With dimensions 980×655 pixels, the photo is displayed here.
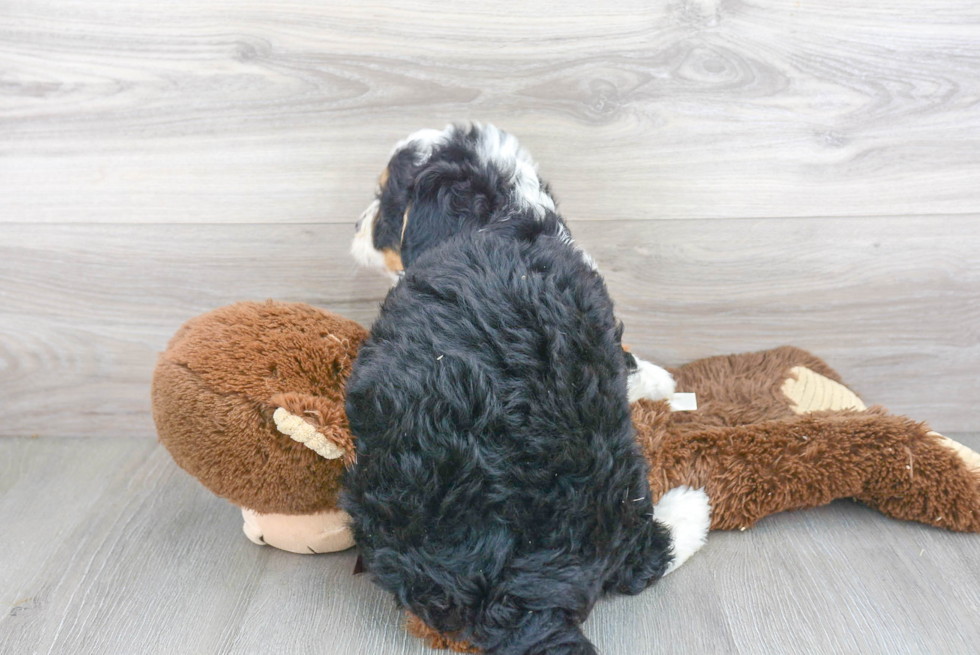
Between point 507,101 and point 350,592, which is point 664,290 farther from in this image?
point 350,592

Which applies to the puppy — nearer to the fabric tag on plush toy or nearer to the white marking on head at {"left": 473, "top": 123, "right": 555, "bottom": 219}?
the white marking on head at {"left": 473, "top": 123, "right": 555, "bottom": 219}

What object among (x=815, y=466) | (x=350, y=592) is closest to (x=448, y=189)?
(x=350, y=592)

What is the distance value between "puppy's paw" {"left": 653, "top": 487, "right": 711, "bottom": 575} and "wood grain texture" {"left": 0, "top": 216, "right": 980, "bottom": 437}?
0.39m

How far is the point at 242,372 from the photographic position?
0.82m

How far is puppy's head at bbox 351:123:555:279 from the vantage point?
3.06ft

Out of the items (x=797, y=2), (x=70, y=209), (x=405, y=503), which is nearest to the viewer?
(x=405, y=503)

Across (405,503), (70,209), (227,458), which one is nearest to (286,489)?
(227,458)

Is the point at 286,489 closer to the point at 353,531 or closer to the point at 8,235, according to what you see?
the point at 353,531

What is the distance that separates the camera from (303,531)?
0.96 meters

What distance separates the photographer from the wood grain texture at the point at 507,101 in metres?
1.16

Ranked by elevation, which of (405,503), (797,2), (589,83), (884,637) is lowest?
(884,637)

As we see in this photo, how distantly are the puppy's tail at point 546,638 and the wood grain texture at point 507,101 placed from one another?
28.2 inches

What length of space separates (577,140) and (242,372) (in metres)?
0.70

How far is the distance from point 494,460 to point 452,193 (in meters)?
0.38
